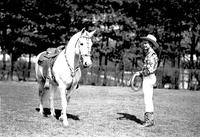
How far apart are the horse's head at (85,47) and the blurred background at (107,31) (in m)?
23.3

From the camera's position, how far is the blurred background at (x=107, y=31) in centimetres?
3400

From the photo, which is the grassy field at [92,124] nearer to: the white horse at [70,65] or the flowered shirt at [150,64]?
the white horse at [70,65]

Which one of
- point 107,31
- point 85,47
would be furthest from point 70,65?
point 107,31

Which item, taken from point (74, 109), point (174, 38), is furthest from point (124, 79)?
point (74, 109)

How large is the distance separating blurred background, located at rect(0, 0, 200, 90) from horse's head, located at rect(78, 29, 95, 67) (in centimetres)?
2330

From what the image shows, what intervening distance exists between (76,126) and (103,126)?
711mm

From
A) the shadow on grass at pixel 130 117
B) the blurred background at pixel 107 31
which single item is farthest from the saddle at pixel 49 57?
the blurred background at pixel 107 31

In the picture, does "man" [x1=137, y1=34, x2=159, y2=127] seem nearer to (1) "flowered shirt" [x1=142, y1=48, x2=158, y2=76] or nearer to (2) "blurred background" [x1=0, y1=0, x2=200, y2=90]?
(1) "flowered shirt" [x1=142, y1=48, x2=158, y2=76]

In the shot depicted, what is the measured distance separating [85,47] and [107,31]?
2773 centimetres

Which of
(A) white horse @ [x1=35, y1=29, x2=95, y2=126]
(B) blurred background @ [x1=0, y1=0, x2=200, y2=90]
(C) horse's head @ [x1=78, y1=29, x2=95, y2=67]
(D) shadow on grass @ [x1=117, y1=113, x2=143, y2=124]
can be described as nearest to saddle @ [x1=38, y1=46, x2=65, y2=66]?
(A) white horse @ [x1=35, y1=29, x2=95, y2=126]

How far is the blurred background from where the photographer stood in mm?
34000

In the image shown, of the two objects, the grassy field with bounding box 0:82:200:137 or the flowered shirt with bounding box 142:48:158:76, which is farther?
the flowered shirt with bounding box 142:48:158:76

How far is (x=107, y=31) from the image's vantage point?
37469 millimetres

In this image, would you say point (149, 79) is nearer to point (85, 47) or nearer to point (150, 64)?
point (150, 64)
